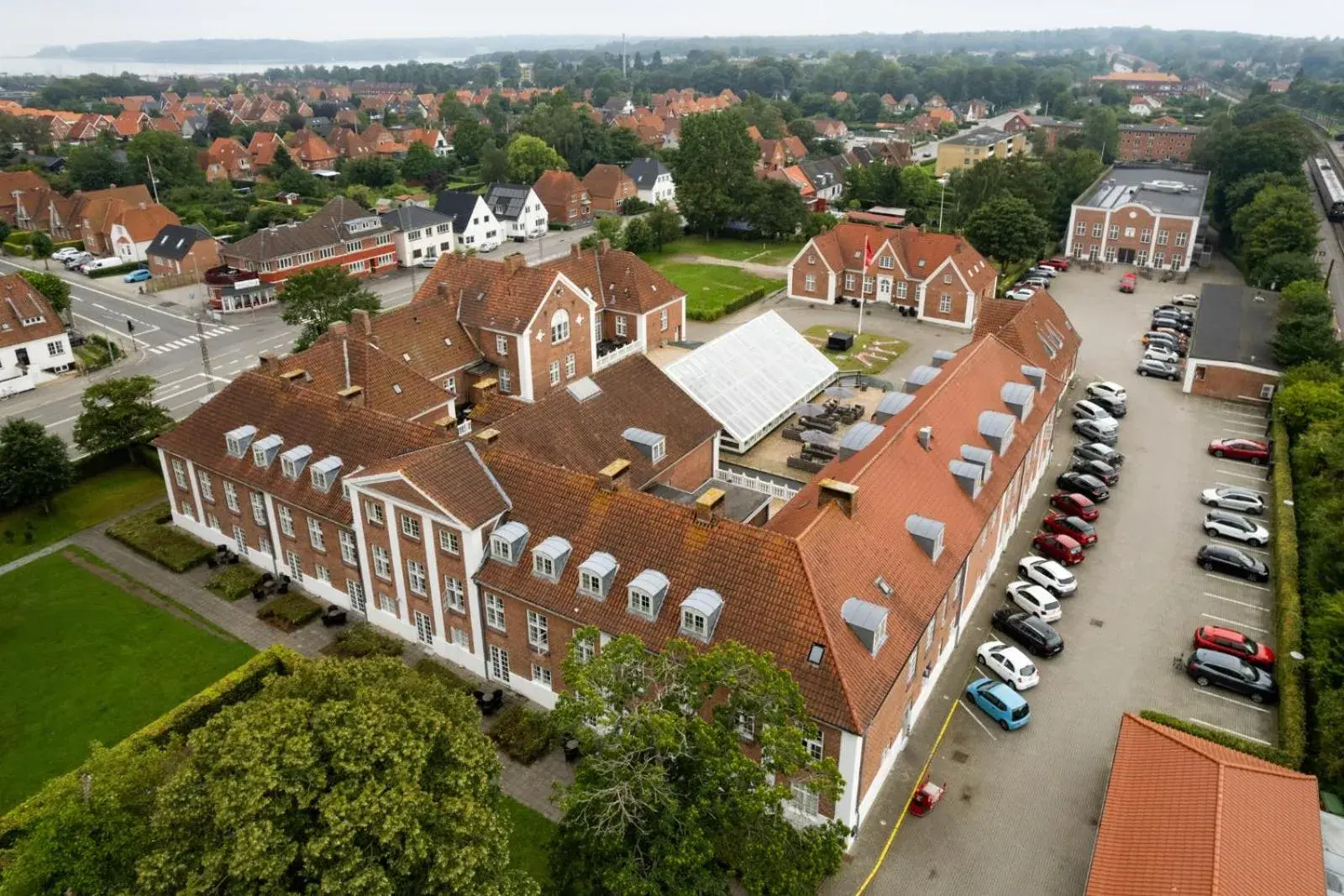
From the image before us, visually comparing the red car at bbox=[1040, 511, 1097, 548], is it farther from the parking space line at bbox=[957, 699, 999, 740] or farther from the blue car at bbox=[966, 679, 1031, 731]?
the parking space line at bbox=[957, 699, 999, 740]

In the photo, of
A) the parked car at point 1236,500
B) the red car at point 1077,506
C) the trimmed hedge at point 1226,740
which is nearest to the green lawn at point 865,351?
the red car at point 1077,506

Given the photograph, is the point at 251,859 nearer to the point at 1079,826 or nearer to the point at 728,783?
the point at 728,783

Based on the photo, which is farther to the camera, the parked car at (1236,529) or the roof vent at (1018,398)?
the parked car at (1236,529)

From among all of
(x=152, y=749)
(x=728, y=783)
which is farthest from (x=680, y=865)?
(x=152, y=749)

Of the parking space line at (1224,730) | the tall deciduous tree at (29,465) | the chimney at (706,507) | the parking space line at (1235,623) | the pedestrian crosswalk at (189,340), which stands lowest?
the parking space line at (1224,730)

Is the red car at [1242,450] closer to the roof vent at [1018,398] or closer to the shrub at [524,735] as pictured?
the roof vent at [1018,398]

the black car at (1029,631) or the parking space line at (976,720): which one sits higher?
the black car at (1029,631)

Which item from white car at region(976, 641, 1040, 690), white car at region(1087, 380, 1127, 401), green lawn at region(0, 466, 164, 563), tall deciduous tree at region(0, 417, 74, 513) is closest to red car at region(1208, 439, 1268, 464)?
white car at region(1087, 380, 1127, 401)
